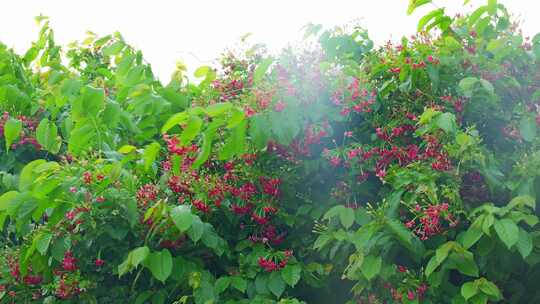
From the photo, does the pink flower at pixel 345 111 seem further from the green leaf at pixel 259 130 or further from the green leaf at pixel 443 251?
the green leaf at pixel 443 251

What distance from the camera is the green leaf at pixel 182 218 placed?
304 centimetres

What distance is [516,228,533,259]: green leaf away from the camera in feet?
9.39

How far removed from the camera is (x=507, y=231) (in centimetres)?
281

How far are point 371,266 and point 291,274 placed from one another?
1.29ft

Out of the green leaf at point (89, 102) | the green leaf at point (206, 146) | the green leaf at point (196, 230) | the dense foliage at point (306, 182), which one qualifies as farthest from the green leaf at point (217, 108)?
the green leaf at point (89, 102)

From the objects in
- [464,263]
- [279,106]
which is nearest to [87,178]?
[279,106]

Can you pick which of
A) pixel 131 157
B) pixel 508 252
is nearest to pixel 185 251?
pixel 131 157

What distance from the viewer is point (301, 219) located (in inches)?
142

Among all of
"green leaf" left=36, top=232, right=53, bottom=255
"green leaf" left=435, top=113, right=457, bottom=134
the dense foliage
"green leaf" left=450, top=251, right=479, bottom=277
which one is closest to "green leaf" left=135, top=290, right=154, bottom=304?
the dense foliage

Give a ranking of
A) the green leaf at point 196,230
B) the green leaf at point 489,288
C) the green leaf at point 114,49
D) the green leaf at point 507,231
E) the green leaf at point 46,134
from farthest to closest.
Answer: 1. the green leaf at point 114,49
2. the green leaf at point 46,134
3. the green leaf at point 196,230
4. the green leaf at point 489,288
5. the green leaf at point 507,231

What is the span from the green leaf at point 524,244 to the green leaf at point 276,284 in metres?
0.99

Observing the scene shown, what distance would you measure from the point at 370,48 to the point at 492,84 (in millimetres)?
737

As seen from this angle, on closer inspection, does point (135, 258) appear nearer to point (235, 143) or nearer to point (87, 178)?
point (87, 178)

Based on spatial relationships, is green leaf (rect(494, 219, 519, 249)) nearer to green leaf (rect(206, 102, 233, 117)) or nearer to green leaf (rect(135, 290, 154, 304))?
green leaf (rect(206, 102, 233, 117))
